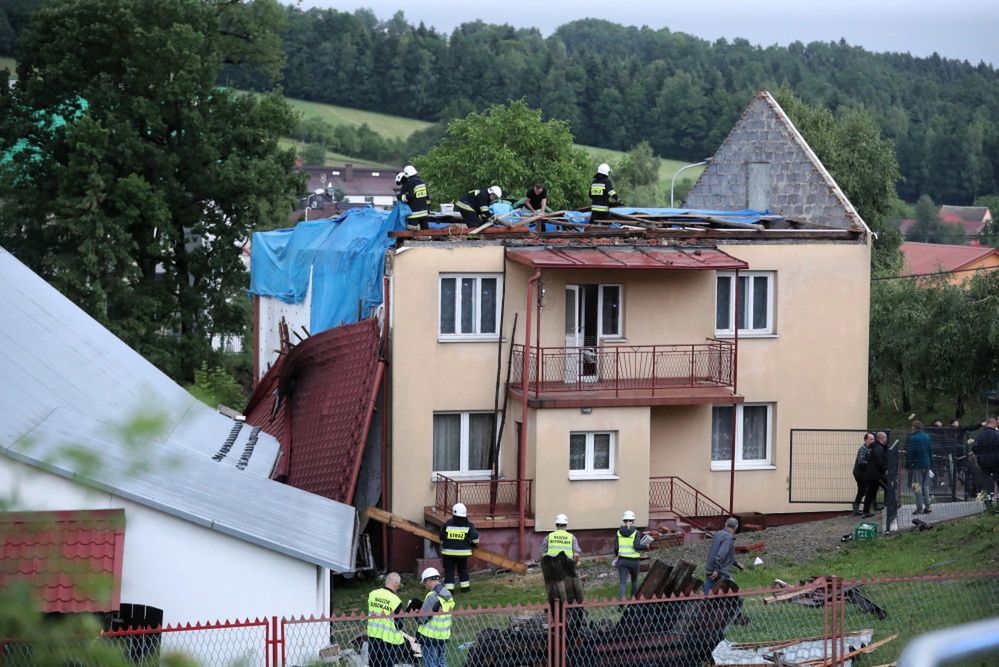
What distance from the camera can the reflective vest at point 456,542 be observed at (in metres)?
23.1

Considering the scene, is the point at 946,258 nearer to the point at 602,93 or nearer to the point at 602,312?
the point at 602,312

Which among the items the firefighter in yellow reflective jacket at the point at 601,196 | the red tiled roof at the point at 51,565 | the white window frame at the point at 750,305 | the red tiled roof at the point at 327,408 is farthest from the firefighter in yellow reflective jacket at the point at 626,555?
the red tiled roof at the point at 51,565

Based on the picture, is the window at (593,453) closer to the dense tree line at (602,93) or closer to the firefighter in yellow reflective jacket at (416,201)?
the firefighter in yellow reflective jacket at (416,201)

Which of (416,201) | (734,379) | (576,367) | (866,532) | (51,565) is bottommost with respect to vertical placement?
(866,532)

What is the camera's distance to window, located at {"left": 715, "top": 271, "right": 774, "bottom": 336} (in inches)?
1134

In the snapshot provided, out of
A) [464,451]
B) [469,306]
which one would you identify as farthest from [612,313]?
[464,451]

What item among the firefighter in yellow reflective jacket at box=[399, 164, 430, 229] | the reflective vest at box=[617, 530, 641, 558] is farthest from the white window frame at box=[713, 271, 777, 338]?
the reflective vest at box=[617, 530, 641, 558]

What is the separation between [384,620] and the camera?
1402 cm

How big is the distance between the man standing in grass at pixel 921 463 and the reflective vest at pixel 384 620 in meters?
12.2

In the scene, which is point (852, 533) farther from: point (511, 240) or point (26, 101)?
point (26, 101)

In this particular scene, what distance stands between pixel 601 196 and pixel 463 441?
239 inches

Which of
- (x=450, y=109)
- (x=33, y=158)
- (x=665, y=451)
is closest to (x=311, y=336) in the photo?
(x=665, y=451)

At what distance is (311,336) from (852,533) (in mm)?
11398

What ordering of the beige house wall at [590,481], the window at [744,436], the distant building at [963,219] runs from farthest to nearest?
the distant building at [963,219] < the window at [744,436] < the beige house wall at [590,481]
